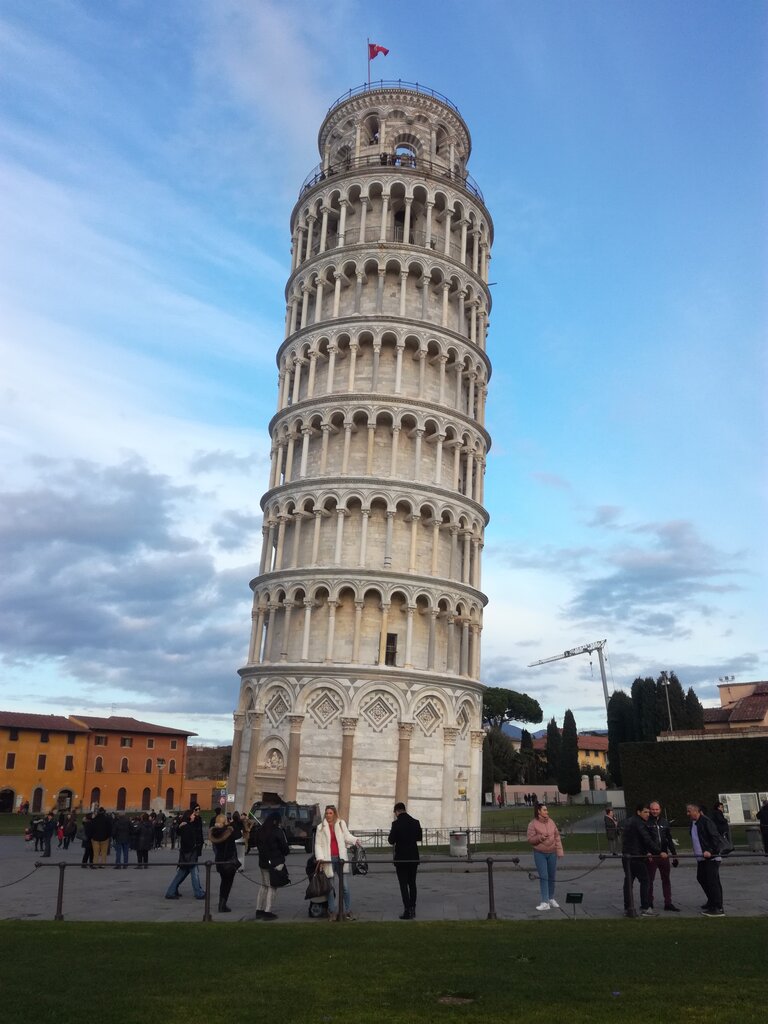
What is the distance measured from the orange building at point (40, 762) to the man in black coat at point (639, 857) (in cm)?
7819

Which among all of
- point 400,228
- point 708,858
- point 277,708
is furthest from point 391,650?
point 708,858

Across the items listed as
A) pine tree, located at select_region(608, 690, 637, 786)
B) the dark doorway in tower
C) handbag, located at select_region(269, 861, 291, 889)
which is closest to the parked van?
handbag, located at select_region(269, 861, 291, 889)

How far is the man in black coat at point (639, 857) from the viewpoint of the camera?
48.4ft

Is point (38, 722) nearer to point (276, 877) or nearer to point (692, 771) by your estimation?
point (692, 771)

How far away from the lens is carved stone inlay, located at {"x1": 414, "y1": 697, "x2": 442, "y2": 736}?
39469 mm

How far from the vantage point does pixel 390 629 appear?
4053 cm

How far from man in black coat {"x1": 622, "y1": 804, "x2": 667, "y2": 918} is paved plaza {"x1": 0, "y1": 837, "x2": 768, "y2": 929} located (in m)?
0.40

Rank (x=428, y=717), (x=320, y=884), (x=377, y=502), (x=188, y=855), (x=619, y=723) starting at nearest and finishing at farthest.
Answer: (x=320, y=884) < (x=188, y=855) < (x=428, y=717) < (x=377, y=502) < (x=619, y=723)

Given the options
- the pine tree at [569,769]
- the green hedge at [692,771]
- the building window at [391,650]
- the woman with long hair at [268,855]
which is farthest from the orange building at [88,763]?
the woman with long hair at [268,855]

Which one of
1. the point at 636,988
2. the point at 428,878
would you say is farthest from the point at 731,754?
the point at 636,988

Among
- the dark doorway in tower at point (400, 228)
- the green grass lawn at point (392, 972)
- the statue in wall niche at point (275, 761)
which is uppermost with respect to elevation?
the dark doorway in tower at point (400, 228)

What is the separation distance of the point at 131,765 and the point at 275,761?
60.4 metres

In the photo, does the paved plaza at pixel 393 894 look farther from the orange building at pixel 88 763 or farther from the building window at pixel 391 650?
the orange building at pixel 88 763

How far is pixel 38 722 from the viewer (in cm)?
8694
